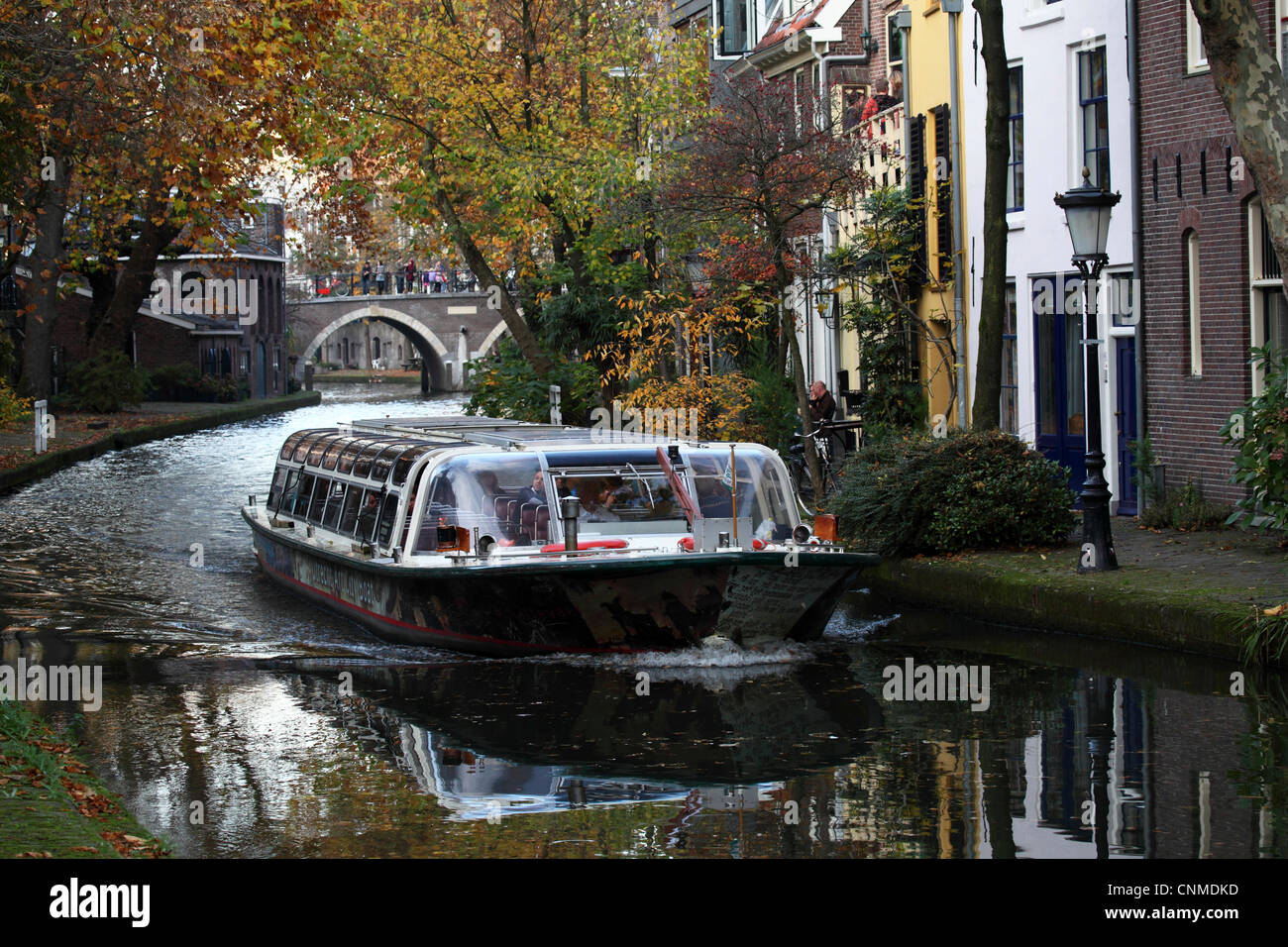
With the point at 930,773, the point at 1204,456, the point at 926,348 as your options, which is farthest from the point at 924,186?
the point at 930,773

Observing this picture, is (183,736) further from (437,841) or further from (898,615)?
(898,615)

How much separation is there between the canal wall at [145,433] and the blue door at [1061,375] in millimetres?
15966

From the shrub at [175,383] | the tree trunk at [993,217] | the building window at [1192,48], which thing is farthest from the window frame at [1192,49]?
the shrub at [175,383]

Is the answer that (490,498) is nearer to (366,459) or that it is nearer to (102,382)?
(366,459)

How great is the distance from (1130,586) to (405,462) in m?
6.46

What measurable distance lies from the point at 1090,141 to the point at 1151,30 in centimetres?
203

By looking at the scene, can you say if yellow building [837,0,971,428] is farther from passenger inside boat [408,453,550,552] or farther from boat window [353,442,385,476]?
passenger inside boat [408,453,550,552]

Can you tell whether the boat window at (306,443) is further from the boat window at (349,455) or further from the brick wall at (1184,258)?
the brick wall at (1184,258)

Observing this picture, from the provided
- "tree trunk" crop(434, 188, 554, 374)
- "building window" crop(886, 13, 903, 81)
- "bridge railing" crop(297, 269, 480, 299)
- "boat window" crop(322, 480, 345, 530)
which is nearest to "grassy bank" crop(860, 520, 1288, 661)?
"boat window" crop(322, 480, 345, 530)

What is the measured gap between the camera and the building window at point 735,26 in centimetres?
3712

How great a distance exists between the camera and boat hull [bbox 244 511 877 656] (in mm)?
13305

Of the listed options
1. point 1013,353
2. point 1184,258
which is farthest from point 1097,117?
point 1013,353

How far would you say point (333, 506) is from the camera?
18.0 meters

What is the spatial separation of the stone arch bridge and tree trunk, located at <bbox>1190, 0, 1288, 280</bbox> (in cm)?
7464
